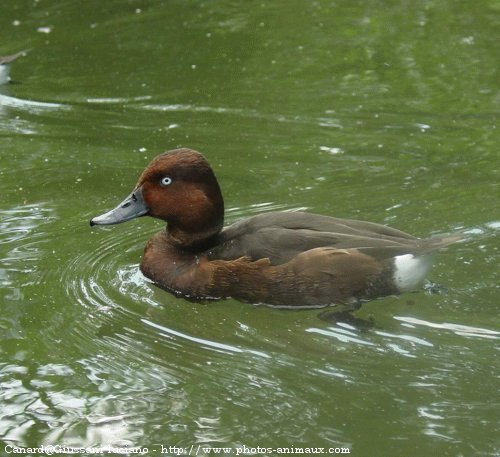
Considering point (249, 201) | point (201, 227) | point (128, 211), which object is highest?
point (128, 211)

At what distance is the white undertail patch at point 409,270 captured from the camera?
239 inches

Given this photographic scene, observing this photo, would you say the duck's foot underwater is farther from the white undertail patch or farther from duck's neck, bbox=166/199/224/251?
duck's neck, bbox=166/199/224/251

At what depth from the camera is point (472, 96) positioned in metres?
9.70

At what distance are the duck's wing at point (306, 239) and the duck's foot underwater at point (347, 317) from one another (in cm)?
33

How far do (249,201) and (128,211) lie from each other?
135 cm

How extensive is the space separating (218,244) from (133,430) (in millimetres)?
1796

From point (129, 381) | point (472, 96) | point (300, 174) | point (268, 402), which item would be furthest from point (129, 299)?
point (472, 96)

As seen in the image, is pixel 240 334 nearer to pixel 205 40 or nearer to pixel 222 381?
pixel 222 381


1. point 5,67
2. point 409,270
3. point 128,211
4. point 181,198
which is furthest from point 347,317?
point 5,67

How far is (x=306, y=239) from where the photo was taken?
6117 millimetres

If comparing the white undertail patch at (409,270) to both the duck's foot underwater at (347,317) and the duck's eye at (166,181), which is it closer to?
the duck's foot underwater at (347,317)

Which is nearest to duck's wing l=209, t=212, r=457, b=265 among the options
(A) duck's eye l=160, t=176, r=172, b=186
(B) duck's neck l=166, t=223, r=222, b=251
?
(B) duck's neck l=166, t=223, r=222, b=251

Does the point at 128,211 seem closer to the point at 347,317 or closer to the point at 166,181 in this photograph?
the point at 166,181

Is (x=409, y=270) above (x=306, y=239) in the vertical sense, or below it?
below
